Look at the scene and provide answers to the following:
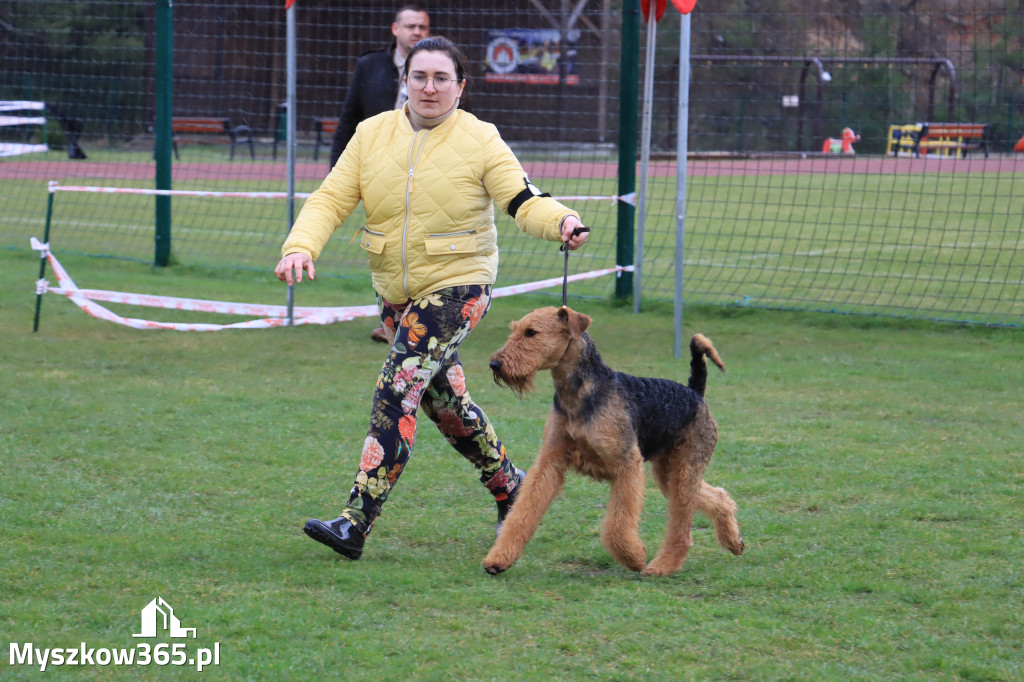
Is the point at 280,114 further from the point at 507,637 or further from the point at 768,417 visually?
the point at 507,637

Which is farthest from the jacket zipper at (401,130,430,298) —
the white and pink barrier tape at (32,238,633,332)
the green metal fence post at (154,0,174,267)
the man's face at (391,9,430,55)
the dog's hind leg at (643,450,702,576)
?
the green metal fence post at (154,0,174,267)

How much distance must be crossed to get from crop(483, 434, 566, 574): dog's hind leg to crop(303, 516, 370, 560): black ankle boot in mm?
473

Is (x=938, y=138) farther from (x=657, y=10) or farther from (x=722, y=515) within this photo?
(x=722, y=515)

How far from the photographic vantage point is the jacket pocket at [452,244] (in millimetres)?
4145

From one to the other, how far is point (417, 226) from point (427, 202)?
0.32 ft

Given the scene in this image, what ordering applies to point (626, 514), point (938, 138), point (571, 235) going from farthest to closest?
point (938, 138) → point (626, 514) → point (571, 235)

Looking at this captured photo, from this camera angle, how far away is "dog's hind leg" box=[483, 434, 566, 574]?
157 inches

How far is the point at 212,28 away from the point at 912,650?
25.6 meters

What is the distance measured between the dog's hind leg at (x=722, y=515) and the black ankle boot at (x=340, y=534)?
1.28m

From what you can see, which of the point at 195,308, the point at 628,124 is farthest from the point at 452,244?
the point at 628,124

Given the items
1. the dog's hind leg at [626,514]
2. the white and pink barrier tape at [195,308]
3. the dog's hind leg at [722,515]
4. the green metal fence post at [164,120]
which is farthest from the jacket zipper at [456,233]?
the green metal fence post at [164,120]

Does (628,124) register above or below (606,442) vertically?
above

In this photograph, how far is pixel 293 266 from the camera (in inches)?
156

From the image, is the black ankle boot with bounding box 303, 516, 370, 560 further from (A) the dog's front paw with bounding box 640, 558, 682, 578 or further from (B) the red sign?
(B) the red sign
